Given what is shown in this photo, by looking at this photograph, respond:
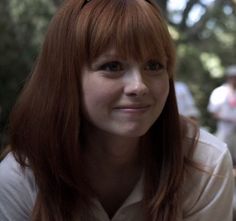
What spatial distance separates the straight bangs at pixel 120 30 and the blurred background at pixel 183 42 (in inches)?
233

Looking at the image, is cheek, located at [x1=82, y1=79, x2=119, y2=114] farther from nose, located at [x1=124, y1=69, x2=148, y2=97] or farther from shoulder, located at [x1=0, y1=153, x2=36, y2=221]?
shoulder, located at [x1=0, y1=153, x2=36, y2=221]

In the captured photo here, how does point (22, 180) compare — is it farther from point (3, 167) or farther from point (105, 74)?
point (105, 74)

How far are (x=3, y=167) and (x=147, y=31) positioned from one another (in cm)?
78

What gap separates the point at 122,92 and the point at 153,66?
0.18 m

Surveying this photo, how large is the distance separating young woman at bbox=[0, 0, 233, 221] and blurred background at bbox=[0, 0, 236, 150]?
18.7 ft

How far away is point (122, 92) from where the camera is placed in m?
1.87

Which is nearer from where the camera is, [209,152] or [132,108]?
[132,108]

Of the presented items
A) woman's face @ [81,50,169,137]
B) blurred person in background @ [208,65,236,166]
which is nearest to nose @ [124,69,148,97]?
woman's face @ [81,50,169,137]

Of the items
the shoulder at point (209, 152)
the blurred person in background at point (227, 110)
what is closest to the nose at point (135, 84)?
the shoulder at point (209, 152)

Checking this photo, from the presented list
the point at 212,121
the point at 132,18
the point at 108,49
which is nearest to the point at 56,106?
the point at 108,49

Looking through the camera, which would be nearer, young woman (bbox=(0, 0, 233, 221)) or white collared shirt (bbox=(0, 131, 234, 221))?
young woman (bbox=(0, 0, 233, 221))

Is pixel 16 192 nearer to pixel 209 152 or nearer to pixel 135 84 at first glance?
pixel 135 84

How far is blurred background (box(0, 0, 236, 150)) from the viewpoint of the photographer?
32.8 feet

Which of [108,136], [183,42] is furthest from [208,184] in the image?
[183,42]
